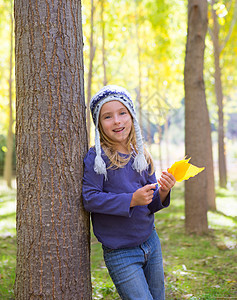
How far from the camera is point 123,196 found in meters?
2.04

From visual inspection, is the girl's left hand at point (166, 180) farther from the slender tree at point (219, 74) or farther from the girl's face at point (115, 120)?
the slender tree at point (219, 74)

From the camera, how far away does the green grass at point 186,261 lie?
318 centimetres

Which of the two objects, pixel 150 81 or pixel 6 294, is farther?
pixel 150 81

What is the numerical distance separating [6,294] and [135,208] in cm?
158

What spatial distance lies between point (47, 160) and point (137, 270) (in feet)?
2.92

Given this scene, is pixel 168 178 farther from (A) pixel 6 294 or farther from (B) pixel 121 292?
(A) pixel 6 294

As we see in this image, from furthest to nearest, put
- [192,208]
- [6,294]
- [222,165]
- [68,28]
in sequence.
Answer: [222,165], [192,208], [6,294], [68,28]

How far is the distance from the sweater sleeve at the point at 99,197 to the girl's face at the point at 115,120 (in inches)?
8.1

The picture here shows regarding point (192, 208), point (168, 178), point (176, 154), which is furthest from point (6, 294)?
point (176, 154)

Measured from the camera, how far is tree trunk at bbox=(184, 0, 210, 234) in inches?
205

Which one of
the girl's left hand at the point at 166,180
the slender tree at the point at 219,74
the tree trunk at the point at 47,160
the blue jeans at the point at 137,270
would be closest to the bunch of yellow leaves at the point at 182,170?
the girl's left hand at the point at 166,180

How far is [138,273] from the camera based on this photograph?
210 cm

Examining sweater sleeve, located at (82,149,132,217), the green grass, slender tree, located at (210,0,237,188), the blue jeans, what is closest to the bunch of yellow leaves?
sweater sleeve, located at (82,149,132,217)

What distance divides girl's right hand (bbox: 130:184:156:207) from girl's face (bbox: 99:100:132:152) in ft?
1.45
